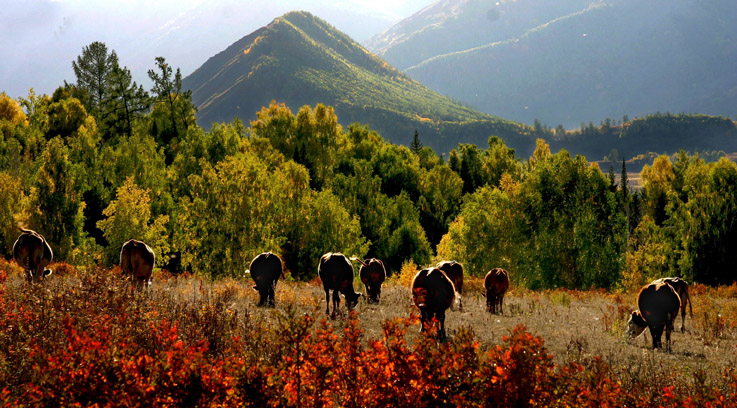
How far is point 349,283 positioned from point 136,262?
685cm

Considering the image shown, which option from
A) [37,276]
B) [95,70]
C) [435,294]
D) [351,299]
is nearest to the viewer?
[435,294]

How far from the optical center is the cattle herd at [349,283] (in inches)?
529

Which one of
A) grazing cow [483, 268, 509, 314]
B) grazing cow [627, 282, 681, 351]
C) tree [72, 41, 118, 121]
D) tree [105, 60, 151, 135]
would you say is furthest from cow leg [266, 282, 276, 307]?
tree [72, 41, 118, 121]

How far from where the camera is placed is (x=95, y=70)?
208ft

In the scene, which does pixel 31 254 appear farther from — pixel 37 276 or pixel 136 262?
pixel 136 262

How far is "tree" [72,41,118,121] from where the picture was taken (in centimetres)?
6250

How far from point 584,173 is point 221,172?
1261 inches

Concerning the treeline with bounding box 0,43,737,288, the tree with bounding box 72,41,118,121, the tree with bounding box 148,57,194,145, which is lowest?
the treeline with bounding box 0,43,737,288

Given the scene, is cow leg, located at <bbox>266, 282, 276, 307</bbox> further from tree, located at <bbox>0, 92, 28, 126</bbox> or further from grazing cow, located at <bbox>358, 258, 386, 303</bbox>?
tree, located at <bbox>0, 92, 28, 126</bbox>

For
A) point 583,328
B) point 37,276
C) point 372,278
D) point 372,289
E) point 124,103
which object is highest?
point 124,103

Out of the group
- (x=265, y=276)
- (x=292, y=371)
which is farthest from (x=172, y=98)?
(x=292, y=371)

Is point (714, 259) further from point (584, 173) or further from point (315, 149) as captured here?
point (315, 149)

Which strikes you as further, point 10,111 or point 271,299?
point 10,111

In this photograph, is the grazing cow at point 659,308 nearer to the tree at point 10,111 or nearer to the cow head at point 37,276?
the cow head at point 37,276
